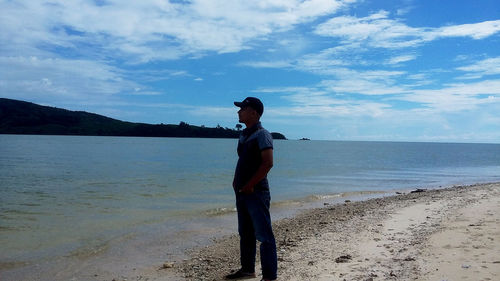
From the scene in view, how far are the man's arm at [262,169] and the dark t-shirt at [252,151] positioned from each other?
0.22ft

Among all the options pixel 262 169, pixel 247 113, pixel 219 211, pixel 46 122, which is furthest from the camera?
pixel 46 122

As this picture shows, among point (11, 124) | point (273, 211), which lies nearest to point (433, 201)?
point (273, 211)

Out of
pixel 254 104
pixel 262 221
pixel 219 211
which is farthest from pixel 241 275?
pixel 219 211

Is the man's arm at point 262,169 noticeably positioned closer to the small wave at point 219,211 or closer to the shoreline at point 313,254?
the shoreline at point 313,254

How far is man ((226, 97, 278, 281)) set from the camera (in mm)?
4949

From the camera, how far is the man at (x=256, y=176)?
16.2 feet

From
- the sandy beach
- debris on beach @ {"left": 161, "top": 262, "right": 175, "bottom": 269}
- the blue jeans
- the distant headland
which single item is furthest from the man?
the distant headland

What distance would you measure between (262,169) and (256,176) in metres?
0.12

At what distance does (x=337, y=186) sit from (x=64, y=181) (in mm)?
16065

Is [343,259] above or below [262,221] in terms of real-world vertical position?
below

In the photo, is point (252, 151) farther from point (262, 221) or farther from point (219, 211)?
point (219, 211)

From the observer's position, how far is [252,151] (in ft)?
16.5

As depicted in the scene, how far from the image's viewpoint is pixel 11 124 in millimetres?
168625

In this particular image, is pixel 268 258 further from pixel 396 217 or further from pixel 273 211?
pixel 273 211
